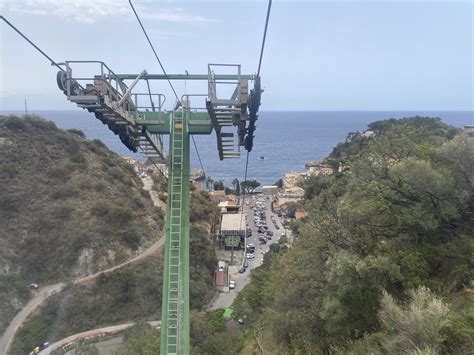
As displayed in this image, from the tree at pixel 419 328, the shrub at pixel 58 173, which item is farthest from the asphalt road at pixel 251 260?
the tree at pixel 419 328

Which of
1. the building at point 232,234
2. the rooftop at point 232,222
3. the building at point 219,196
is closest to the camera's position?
the building at point 232,234

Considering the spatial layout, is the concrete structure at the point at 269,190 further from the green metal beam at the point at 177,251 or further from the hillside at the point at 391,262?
the green metal beam at the point at 177,251

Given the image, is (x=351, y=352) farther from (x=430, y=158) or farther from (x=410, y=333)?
(x=430, y=158)

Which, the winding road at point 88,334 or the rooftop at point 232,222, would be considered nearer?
the winding road at point 88,334

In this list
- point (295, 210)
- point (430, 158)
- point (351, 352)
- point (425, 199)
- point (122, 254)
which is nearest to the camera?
point (351, 352)

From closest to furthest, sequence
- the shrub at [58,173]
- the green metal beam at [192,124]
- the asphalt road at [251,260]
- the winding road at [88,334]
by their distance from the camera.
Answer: the green metal beam at [192,124] → the winding road at [88,334] → the asphalt road at [251,260] → the shrub at [58,173]

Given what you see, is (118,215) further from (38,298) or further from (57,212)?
(38,298)

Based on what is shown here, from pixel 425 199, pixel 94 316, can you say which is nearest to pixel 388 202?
pixel 425 199
